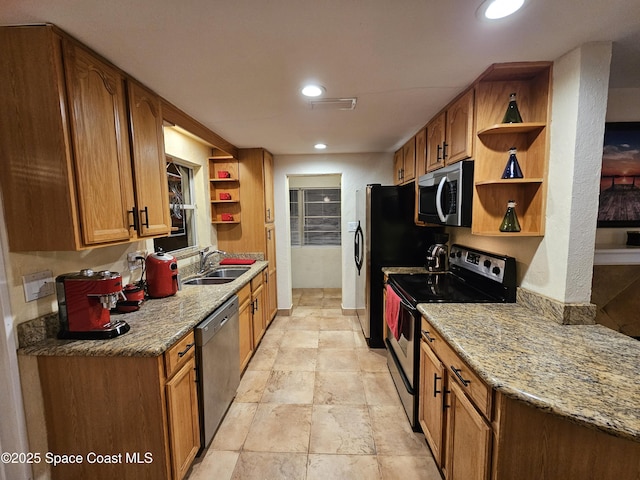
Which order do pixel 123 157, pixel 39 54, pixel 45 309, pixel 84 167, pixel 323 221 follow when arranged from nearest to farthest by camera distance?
pixel 39 54
pixel 84 167
pixel 45 309
pixel 123 157
pixel 323 221

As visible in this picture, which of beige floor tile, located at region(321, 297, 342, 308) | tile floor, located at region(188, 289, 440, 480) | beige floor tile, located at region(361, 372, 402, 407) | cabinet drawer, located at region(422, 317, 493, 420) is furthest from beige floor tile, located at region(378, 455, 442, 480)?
beige floor tile, located at region(321, 297, 342, 308)

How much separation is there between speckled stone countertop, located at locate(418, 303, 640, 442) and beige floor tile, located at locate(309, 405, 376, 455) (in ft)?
3.23

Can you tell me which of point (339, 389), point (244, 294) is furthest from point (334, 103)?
point (339, 389)

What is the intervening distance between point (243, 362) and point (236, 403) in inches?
14.9

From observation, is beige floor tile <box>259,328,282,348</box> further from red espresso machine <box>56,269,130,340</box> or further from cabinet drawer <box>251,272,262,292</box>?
red espresso machine <box>56,269,130,340</box>

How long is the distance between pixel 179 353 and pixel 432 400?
1.45 m

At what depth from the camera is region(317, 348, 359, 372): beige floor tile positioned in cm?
268

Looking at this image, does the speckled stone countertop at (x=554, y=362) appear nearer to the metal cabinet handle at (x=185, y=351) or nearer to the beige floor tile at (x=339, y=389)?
the beige floor tile at (x=339, y=389)

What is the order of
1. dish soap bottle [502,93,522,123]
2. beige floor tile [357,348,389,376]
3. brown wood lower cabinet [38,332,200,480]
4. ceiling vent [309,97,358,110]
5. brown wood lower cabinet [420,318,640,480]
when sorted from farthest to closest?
1. beige floor tile [357,348,389,376]
2. ceiling vent [309,97,358,110]
3. dish soap bottle [502,93,522,123]
4. brown wood lower cabinet [38,332,200,480]
5. brown wood lower cabinet [420,318,640,480]

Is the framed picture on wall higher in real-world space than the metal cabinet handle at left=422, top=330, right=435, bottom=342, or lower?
higher

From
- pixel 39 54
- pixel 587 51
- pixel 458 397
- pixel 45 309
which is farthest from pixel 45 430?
pixel 587 51

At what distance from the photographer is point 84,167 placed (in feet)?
4.21

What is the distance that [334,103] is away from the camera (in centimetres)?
196

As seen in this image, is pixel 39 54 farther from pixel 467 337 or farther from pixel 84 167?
pixel 467 337
